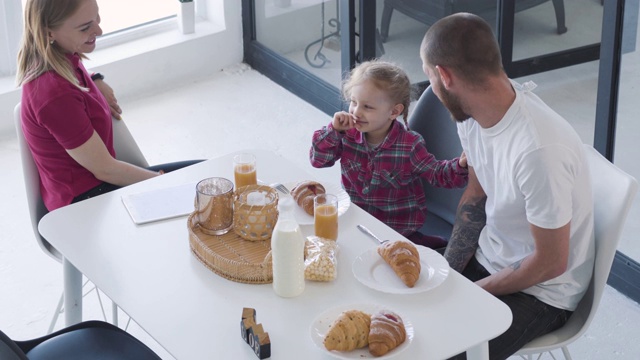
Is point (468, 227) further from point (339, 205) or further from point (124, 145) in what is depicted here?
point (124, 145)

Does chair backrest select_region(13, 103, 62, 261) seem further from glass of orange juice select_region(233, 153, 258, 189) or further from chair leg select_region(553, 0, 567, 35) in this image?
chair leg select_region(553, 0, 567, 35)

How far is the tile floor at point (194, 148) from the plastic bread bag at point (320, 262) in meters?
0.96

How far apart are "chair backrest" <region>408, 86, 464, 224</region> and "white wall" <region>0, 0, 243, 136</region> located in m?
2.23

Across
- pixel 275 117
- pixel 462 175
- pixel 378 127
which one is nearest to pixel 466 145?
pixel 462 175

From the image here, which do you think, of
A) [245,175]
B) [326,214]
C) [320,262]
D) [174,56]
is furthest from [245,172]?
[174,56]

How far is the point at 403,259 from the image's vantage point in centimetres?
213

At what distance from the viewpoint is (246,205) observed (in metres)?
2.28

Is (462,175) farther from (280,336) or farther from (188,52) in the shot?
(188,52)

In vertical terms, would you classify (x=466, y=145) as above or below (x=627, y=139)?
above

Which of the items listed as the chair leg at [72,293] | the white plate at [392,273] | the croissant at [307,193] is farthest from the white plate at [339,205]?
the chair leg at [72,293]

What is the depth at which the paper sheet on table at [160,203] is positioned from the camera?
2426 mm

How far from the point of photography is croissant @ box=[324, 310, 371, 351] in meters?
A: 1.89

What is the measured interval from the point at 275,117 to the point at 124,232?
224 centimetres

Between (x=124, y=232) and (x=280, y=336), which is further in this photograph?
(x=124, y=232)
